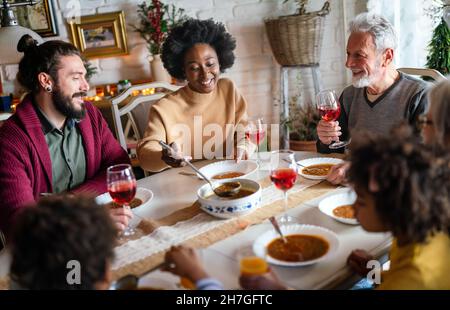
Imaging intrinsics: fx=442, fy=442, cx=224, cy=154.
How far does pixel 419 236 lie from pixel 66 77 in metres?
1.39

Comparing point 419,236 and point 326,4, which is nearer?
point 419,236

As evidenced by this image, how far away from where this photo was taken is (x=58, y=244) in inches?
30.0

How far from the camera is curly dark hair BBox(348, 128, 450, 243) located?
812mm

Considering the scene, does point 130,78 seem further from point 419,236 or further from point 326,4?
point 419,236

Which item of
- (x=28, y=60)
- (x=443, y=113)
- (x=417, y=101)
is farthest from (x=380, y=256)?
(x=28, y=60)

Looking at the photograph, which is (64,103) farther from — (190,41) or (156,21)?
(156,21)

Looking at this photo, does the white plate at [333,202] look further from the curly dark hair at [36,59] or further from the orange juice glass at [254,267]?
the curly dark hair at [36,59]

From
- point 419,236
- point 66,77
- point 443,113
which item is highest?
point 66,77

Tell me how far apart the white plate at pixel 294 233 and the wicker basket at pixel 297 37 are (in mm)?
2276

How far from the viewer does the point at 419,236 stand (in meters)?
0.84

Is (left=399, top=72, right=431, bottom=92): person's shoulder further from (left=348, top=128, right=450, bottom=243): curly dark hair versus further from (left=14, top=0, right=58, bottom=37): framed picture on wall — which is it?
(left=14, top=0, right=58, bottom=37): framed picture on wall

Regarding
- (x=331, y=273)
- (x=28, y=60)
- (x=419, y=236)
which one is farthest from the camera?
(x=28, y=60)

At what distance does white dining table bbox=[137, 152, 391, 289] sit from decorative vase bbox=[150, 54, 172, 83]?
2022 mm

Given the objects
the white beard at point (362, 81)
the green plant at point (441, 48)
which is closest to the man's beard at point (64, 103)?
the white beard at point (362, 81)
